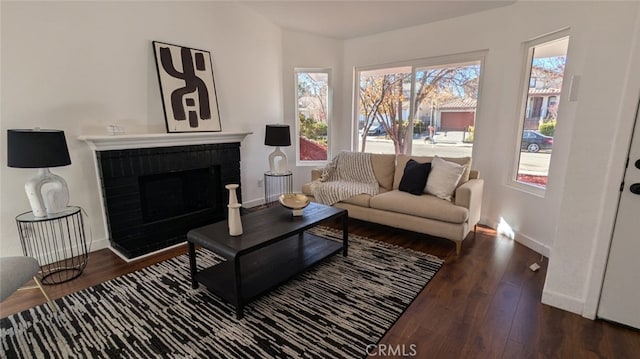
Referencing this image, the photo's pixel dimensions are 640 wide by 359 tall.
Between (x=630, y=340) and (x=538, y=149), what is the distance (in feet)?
6.38

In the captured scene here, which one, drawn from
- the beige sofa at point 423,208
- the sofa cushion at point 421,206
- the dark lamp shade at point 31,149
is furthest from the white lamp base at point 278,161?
the dark lamp shade at point 31,149

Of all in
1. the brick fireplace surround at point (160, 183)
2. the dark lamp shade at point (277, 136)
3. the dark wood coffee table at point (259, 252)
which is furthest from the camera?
the dark lamp shade at point (277, 136)

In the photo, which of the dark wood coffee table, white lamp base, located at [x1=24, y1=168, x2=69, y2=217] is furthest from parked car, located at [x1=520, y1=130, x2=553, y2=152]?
white lamp base, located at [x1=24, y1=168, x2=69, y2=217]

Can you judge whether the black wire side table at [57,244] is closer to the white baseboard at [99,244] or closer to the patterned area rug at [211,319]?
the white baseboard at [99,244]

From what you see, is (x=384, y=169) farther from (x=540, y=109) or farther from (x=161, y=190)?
(x=161, y=190)

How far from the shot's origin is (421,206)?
3010mm

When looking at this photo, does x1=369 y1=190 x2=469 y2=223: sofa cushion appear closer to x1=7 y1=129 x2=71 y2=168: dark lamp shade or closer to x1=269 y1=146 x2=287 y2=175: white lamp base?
x1=269 y1=146 x2=287 y2=175: white lamp base

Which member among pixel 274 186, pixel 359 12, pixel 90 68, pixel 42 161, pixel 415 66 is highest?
pixel 359 12

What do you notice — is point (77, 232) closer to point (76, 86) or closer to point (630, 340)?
point (76, 86)

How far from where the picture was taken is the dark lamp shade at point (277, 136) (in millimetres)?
4102

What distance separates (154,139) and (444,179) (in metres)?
3.04

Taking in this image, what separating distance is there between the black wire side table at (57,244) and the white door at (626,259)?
387cm

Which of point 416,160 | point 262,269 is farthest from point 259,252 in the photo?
point 416,160

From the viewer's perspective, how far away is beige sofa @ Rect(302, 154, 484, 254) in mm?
2854
